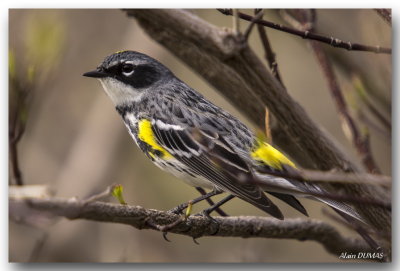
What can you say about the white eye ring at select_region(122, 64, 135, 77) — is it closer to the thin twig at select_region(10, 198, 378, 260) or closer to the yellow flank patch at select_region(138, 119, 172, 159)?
the yellow flank patch at select_region(138, 119, 172, 159)

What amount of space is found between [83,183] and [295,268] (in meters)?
1.40

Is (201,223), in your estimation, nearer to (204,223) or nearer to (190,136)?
(204,223)

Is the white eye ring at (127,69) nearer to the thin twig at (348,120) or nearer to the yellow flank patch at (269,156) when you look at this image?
the yellow flank patch at (269,156)

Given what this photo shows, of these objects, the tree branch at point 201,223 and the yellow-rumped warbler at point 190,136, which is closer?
the tree branch at point 201,223

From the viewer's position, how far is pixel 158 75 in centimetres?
301

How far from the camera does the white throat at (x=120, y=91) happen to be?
291 centimetres

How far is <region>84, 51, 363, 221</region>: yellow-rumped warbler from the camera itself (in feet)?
8.50

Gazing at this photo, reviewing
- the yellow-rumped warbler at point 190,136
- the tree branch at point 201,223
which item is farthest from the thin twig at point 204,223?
the yellow-rumped warbler at point 190,136

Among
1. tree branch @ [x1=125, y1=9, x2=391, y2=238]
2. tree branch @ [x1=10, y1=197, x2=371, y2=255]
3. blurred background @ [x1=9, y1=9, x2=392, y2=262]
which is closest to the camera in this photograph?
tree branch @ [x1=10, y1=197, x2=371, y2=255]

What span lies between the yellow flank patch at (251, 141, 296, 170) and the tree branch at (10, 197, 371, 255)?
274 millimetres

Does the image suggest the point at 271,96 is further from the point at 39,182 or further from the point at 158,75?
the point at 39,182

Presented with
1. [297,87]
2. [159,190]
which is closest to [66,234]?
[159,190]

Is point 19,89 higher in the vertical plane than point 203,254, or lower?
higher

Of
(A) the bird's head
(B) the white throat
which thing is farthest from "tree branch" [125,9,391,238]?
(B) the white throat
